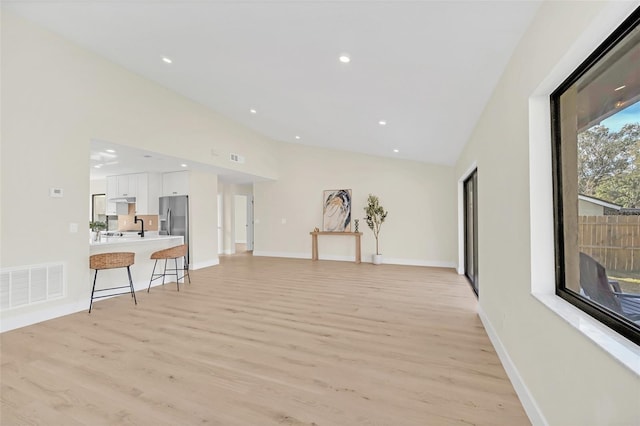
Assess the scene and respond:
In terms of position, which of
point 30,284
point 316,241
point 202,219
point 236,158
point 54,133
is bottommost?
point 30,284

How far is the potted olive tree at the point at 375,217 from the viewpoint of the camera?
7.51 m

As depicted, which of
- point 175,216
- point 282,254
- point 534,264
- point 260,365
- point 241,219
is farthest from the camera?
point 241,219

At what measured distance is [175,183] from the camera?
6836 mm

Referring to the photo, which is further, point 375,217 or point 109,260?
point 375,217

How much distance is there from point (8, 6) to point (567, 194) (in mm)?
5544

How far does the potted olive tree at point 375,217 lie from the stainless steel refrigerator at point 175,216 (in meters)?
4.48

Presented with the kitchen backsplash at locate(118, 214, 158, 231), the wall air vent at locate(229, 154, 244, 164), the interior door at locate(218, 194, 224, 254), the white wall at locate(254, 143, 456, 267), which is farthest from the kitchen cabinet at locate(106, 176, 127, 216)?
the white wall at locate(254, 143, 456, 267)

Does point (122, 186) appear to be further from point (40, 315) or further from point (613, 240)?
point (613, 240)

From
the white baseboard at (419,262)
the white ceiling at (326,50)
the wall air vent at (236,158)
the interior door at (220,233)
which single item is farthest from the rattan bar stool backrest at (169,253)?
the white baseboard at (419,262)

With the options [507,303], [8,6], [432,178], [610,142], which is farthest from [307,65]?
[432,178]

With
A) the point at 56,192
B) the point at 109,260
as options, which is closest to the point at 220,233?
the point at 109,260

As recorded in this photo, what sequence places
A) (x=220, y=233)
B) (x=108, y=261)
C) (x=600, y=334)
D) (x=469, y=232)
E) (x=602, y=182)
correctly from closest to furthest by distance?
(x=600, y=334) < (x=602, y=182) < (x=108, y=261) < (x=469, y=232) < (x=220, y=233)

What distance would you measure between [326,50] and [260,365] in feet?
9.76

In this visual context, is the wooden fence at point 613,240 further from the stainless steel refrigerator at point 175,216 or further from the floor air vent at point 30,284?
the stainless steel refrigerator at point 175,216
